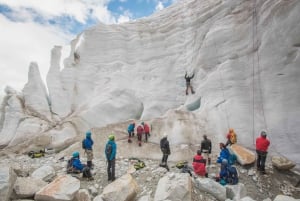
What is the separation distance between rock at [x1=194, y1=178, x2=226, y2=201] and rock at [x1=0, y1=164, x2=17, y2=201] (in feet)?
21.3

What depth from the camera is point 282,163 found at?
527 inches

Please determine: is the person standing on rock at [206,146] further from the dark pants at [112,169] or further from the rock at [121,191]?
the rock at [121,191]

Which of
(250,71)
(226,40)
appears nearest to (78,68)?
(226,40)

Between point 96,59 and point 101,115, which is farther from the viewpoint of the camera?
point 96,59

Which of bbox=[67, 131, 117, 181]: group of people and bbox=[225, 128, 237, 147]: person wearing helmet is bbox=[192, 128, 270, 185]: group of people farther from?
bbox=[67, 131, 117, 181]: group of people

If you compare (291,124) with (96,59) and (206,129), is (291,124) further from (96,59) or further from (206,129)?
(96,59)

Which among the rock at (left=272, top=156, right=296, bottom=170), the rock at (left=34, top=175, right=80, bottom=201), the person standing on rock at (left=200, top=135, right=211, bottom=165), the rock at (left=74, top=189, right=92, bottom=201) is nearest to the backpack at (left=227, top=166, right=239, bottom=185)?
the person standing on rock at (left=200, top=135, right=211, bottom=165)

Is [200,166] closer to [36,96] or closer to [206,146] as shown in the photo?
[206,146]

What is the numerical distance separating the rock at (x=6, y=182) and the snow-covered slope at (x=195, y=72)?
961cm

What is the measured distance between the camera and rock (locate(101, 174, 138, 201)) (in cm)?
1014

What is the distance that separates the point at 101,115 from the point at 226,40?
10.8 metres

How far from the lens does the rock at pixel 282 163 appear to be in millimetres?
13344

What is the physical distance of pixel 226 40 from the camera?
19.7 metres

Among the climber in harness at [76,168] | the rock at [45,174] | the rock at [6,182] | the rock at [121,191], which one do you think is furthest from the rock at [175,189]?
the rock at [45,174]
